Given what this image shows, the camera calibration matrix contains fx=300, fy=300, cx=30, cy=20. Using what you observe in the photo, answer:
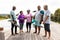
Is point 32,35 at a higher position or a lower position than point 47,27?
lower

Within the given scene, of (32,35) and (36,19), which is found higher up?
(36,19)

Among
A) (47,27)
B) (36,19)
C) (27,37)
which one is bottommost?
(27,37)

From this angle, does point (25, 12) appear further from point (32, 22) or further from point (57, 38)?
point (57, 38)

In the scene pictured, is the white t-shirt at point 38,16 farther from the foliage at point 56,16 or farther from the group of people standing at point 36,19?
the foliage at point 56,16

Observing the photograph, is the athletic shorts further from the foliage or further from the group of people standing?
the foliage

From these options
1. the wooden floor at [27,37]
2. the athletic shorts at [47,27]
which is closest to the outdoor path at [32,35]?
the wooden floor at [27,37]

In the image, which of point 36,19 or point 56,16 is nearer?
point 36,19

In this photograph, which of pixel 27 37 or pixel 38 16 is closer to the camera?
pixel 38 16

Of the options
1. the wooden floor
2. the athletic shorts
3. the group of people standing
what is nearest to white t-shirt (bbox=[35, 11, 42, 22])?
the group of people standing

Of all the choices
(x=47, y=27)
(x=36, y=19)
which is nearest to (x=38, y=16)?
(x=36, y=19)

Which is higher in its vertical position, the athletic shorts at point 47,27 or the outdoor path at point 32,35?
the athletic shorts at point 47,27

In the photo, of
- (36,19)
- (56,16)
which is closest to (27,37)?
(36,19)

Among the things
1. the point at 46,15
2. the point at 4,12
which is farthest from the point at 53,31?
the point at 4,12

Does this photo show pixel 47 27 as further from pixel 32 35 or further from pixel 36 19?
pixel 32 35
